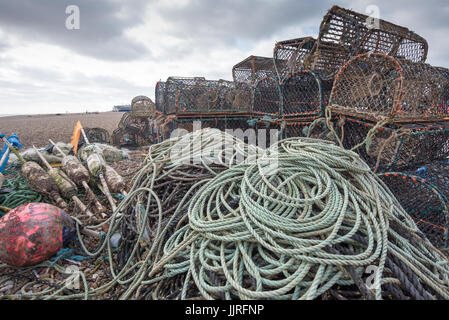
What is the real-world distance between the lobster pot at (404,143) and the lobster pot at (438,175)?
0.23 meters

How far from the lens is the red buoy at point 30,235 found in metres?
2.16

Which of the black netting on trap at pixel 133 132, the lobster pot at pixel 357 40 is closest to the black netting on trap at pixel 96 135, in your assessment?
the black netting on trap at pixel 133 132

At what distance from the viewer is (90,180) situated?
4262 mm

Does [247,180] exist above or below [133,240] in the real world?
above

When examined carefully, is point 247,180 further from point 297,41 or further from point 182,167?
point 297,41

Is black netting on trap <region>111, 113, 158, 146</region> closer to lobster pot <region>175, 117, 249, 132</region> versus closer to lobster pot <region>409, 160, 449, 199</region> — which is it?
lobster pot <region>175, 117, 249, 132</region>

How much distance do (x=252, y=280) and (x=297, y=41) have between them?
5367 mm

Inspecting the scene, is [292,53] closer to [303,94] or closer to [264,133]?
[303,94]

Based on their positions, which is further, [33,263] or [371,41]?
[371,41]

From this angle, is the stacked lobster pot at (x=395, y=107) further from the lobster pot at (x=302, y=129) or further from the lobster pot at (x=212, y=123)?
the lobster pot at (x=212, y=123)

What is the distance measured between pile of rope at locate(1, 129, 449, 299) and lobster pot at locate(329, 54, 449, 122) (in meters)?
1.39
